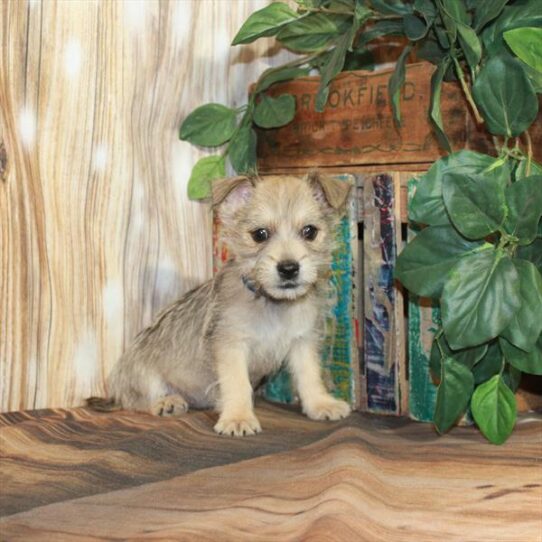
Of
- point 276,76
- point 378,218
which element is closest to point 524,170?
point 378,218

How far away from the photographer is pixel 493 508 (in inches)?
83.0

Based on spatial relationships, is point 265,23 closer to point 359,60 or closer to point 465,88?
point 359,60

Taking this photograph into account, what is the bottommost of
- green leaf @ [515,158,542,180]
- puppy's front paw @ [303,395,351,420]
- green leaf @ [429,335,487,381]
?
puppy's front paw @ [303,395,351,420]

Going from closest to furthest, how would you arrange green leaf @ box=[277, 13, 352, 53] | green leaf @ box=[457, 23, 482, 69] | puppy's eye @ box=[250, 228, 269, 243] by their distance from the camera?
green leaf @ box=[457, 23, 482, 69] < puppy's eye @ box=[250, 228, 269, 243] < green leaf @ box=[277, 13, 352, 53]

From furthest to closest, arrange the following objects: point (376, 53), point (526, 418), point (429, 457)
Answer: point (376, 53) → point (526, 418) → point (429, 457)

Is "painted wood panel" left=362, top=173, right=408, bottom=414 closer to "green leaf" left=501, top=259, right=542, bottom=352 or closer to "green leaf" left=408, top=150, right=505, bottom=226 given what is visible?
"green leaf" left=408, top=150, right=505, bottom=226

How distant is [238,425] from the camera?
2867mm

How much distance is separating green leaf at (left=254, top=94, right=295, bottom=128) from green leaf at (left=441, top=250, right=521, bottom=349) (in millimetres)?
1196

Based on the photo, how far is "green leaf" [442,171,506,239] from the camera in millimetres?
2338

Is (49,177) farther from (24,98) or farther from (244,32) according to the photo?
(244,32)

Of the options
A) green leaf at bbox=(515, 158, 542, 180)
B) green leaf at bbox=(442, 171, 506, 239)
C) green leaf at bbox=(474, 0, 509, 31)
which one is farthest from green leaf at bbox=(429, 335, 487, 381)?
green leaf at bbox=(474, 0, 509, 31)

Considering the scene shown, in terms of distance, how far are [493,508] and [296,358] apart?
1240mm

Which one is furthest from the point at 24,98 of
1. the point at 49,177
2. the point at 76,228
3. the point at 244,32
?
the point at 244,32

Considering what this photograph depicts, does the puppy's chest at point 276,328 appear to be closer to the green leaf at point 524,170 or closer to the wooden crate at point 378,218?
the wooden crate at point 378,218
